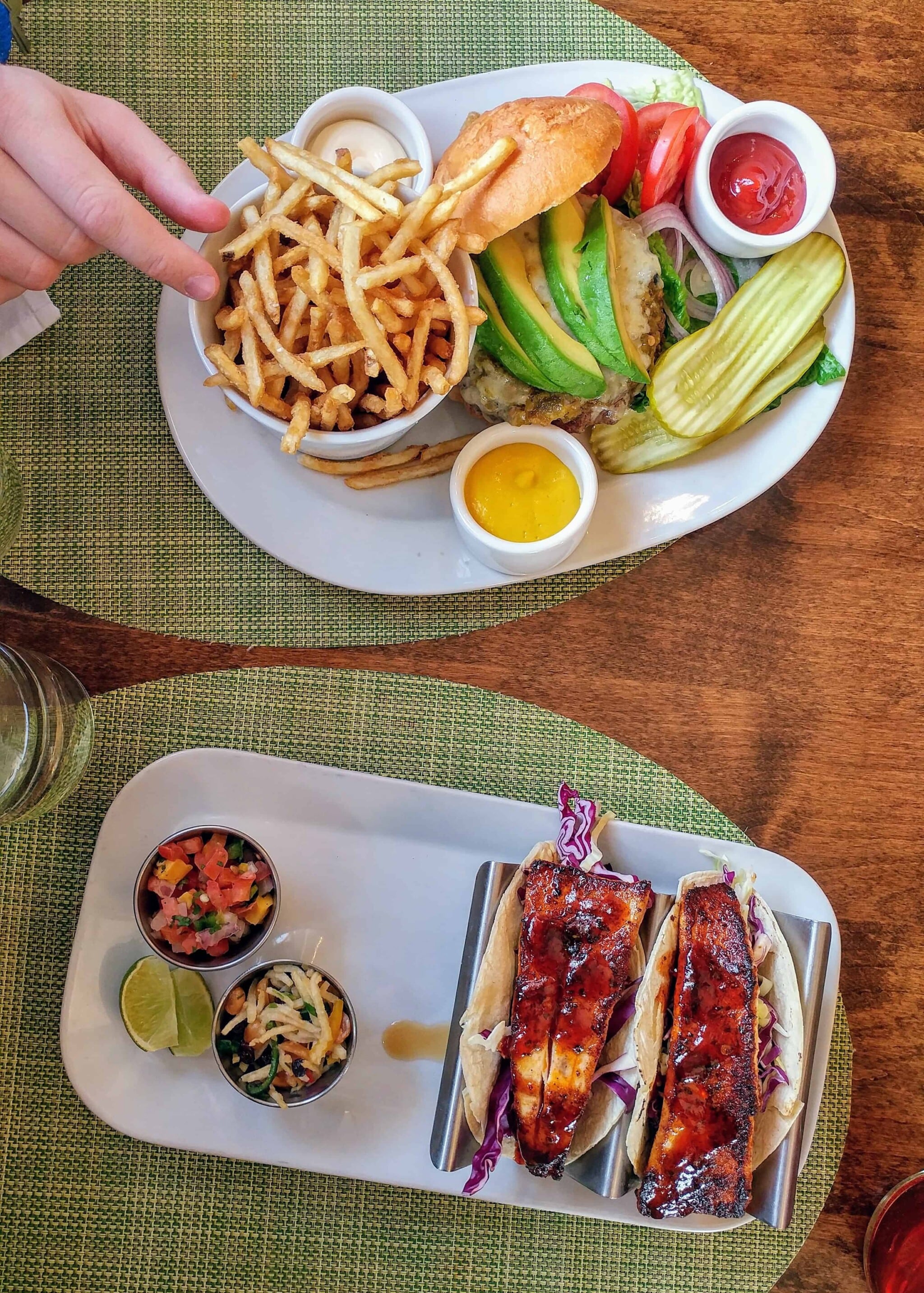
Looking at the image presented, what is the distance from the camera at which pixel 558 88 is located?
6.38 ft

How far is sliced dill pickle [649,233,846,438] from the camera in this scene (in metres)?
1.90

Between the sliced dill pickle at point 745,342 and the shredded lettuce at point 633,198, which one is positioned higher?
the shredded lettuce at point 633,198

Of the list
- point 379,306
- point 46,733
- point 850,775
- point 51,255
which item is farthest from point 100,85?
point 850,775

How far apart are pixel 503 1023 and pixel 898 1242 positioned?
2.94ft

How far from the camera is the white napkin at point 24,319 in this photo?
190 cm

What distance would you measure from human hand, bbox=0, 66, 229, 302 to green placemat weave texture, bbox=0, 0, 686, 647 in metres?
0.36

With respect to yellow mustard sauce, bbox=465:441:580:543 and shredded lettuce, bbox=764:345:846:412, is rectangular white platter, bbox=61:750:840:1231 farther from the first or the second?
shredded lettuce, bbox=764:345:846:412

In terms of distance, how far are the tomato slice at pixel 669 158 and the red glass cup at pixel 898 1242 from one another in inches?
75.7

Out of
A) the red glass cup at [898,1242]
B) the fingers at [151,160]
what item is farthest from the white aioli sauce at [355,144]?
the red glass cup at [898,1242]

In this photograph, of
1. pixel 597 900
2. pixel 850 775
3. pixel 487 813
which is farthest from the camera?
pixel 850 775

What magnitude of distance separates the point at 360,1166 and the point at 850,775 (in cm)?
118

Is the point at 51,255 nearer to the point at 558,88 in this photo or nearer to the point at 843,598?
the point at 558,88

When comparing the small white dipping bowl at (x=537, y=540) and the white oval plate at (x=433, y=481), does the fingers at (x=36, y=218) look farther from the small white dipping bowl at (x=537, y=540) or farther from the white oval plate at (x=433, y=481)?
the small white dipping bowl at (x=537, y=540)

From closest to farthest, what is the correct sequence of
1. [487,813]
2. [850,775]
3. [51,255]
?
[51,255] < [487,813] < [850,775]
